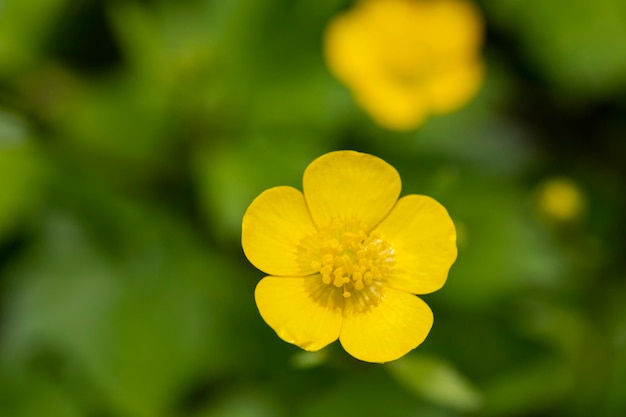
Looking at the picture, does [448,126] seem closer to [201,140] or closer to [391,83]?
[391,83]

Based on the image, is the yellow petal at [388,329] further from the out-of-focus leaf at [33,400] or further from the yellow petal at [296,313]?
Answer: the out-of-focus leaf at [33,400]

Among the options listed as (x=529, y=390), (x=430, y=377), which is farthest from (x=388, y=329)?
(x=529, y=390)

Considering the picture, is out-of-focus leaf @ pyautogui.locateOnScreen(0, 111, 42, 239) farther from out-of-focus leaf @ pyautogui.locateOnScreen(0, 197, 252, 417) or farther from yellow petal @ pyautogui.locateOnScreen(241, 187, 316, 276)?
yellow petal @ pyautogui.locateOnScreen(241, 187, 316, 276)

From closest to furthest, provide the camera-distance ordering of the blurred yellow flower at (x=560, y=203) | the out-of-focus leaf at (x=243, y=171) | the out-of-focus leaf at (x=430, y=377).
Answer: the out-of-focus leaf at (x=430, y=377)
the blurred yellow flower at (x=560, y=203)
the out-of-focus leaf at (x=243, y=171)

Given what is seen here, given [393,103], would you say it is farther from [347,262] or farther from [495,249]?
[347,262]

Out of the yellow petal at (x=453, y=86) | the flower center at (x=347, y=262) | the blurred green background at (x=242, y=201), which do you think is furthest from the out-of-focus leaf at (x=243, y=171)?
the flower center at (x=347, y=262)

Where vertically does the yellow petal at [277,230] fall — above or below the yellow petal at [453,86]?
below

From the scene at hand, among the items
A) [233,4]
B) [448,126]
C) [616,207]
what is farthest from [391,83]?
[616,207]
